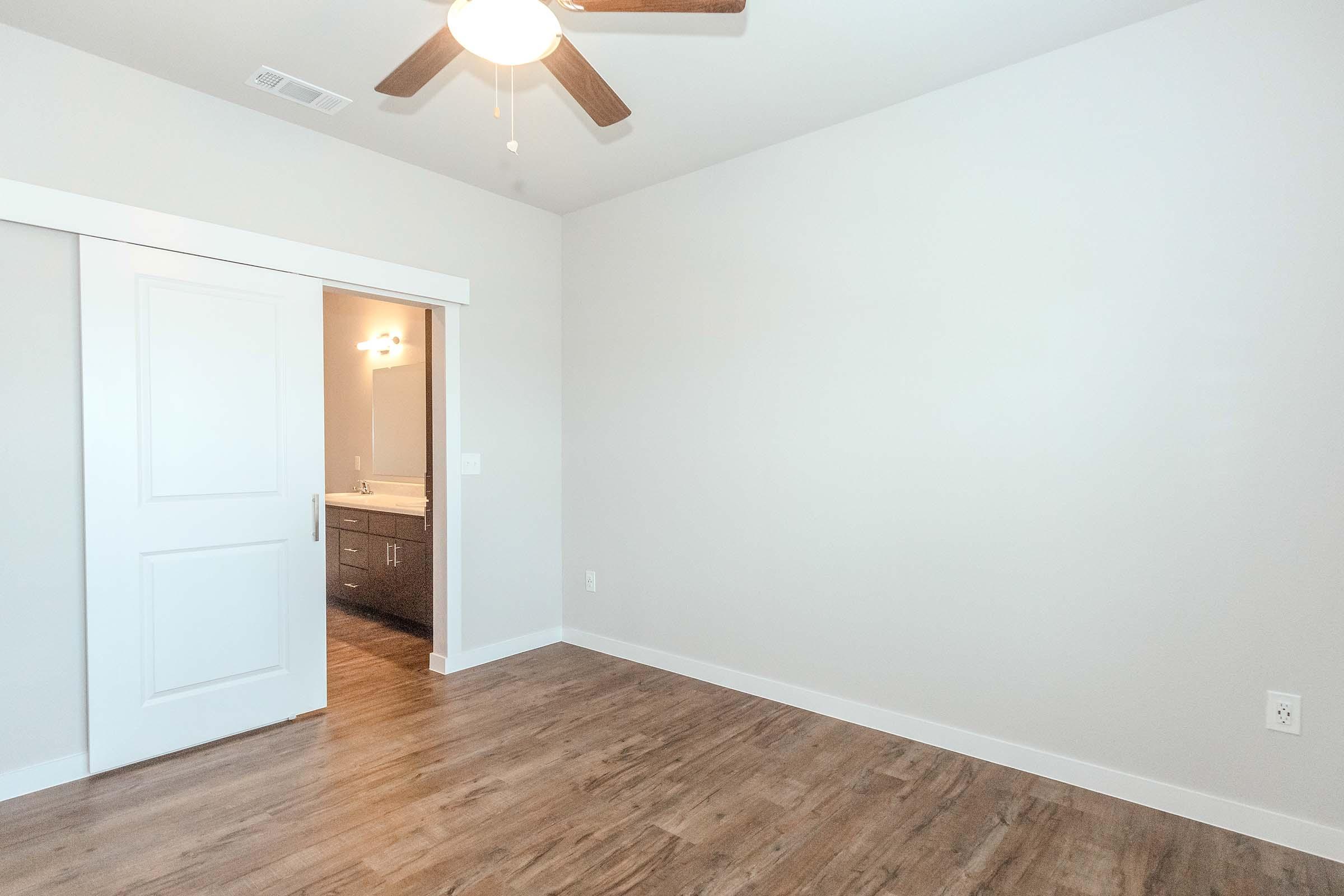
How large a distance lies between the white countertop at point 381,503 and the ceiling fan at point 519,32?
10.2 ft

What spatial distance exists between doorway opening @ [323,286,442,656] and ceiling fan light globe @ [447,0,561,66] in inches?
87.3

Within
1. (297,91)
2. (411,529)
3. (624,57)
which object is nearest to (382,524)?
(411,529)

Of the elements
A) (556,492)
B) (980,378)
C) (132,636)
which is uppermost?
(980,378)

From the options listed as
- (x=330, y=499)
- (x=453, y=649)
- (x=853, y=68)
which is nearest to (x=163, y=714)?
(x=453, y=649)

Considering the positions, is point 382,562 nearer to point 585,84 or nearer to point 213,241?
point 213,241

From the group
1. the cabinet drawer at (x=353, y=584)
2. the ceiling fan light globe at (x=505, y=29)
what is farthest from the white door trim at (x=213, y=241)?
the cabinet drawer at (x=353, y=584)

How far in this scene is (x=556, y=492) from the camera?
176 inches

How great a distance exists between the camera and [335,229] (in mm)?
3352

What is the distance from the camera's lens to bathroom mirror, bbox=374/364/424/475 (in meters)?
5.46

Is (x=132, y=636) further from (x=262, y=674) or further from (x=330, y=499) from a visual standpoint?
(x=330, y=499)

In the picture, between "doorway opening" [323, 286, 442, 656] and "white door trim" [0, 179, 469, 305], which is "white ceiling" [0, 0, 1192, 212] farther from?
"doorway opening" [323, 286, 442, 656]

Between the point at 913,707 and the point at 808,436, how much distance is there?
51.0 inches

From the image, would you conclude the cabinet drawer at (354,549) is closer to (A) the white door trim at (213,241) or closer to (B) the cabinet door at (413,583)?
(B) the cabinet door at (413,583)

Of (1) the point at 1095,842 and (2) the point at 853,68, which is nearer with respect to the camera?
(1) the point at 1095,842
